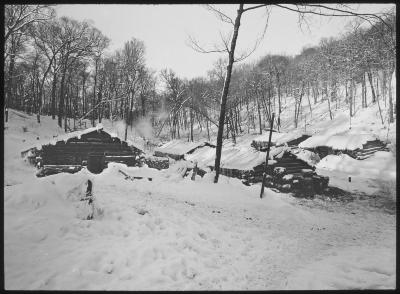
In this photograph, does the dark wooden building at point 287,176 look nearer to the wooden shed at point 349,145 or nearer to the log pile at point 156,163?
the log pile at point 156,163

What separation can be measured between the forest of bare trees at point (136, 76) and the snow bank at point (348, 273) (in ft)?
44.5

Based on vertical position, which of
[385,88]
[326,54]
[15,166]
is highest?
[326,54]

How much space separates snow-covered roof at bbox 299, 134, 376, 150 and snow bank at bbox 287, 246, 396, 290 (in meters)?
24.4

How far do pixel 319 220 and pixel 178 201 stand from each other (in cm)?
559

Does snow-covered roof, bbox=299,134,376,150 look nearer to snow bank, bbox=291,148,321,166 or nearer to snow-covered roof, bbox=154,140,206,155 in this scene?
snow bank, bbox=291,148,321,166

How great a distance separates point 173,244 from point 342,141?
1160 inches

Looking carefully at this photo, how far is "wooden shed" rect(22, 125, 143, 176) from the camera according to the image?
1997cm

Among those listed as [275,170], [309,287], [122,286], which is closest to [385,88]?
[275,170]

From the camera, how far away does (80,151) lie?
20.9 m

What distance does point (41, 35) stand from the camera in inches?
1195

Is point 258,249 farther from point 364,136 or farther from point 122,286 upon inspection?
point 364,136

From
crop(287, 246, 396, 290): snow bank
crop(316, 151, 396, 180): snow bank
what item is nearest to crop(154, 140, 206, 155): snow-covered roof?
crop(316, 151, 396, 180): snow bank

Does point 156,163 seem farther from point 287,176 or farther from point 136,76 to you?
point 136,76

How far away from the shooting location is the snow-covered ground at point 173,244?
16.2ft
